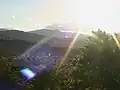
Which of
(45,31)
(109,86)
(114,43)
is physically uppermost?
(45,31)

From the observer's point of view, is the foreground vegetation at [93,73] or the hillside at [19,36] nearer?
the foreground vegetation at [93,73]

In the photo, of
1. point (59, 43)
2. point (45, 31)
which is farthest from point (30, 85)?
point (45, 31)

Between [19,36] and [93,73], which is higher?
[19,36]

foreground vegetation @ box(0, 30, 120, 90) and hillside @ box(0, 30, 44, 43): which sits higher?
hillside @ box(0, 30, 44, 43)

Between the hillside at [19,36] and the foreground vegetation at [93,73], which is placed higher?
the hillside at [19,36]

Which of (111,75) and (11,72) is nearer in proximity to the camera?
(111,75)

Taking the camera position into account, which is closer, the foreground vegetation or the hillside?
the foreground vegetation

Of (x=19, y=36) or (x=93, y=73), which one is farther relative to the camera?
(x=19, y=36)

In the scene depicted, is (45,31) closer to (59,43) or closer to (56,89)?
(59,43)
